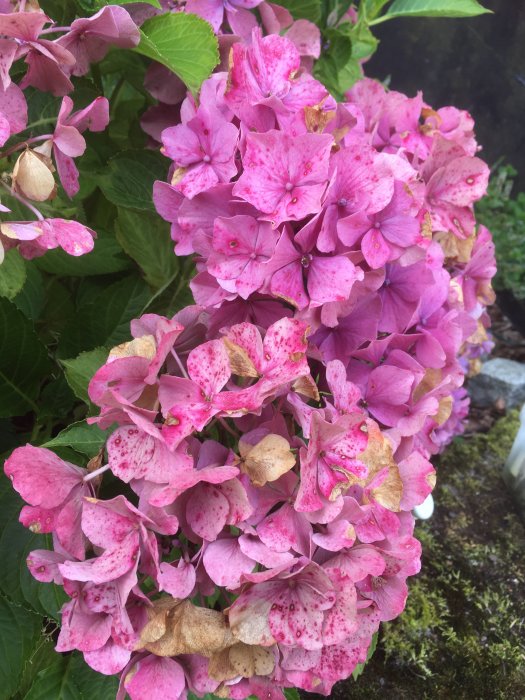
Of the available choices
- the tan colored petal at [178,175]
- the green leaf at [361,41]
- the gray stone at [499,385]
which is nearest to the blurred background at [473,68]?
the gray stone at [499,385]

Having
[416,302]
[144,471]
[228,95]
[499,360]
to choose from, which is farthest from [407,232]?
[499,360]

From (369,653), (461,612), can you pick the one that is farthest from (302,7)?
(461,612)

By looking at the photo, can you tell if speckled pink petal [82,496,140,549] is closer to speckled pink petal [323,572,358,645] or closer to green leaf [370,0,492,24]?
speckled pink petal [323,572,358,645]

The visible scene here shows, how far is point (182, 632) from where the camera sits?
19.6 inches

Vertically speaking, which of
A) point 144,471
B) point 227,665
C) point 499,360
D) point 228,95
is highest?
point 228,95

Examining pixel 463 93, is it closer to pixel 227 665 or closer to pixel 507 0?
pixel 507 0

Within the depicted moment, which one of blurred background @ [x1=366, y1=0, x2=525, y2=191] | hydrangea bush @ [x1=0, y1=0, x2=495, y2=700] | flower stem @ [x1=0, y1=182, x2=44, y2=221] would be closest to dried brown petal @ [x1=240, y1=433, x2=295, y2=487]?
hydrangea bush @ [x1=0, y1=0, x2=495, y2=700]

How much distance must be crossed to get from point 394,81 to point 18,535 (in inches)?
112

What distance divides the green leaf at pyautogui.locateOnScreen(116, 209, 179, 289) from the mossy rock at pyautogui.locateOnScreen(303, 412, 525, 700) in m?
0.77

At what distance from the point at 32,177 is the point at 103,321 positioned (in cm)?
31

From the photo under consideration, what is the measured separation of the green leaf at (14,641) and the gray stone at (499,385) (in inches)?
70.4

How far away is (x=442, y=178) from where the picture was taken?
72cm

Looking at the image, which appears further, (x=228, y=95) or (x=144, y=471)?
(x=228, y=95)

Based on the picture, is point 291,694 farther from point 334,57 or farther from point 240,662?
point 334,57
